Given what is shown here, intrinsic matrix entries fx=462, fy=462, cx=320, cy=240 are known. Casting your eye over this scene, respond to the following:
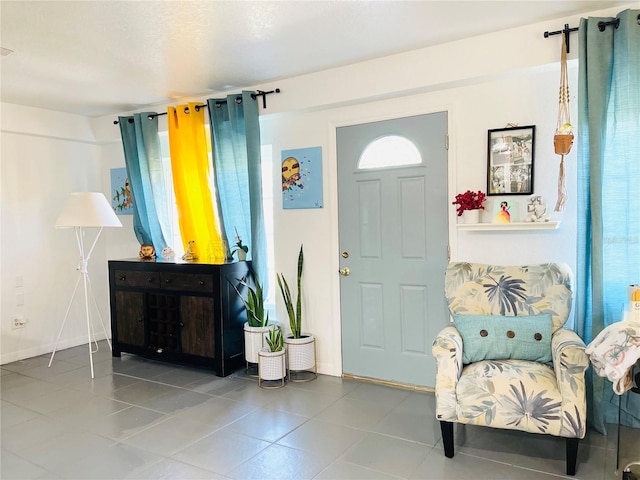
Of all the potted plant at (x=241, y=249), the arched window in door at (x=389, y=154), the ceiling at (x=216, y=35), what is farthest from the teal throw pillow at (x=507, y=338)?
the potted plant at (x=241, y=249)

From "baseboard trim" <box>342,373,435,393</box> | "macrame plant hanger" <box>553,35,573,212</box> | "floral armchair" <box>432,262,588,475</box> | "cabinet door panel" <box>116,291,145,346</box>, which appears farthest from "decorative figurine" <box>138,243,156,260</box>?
"macrame plant hanger" <box>553,35,573,212</box>

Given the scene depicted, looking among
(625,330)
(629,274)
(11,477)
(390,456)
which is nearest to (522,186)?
(629,274)

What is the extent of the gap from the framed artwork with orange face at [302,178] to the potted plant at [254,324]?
760 millimetres

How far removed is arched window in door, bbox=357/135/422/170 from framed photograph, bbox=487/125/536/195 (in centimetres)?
52

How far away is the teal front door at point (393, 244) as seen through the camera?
3402 mm

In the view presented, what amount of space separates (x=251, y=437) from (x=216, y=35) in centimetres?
245

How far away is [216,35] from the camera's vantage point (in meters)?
2.85

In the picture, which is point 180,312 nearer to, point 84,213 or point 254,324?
point 254,324

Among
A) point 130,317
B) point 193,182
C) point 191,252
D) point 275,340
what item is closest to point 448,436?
point 275,340

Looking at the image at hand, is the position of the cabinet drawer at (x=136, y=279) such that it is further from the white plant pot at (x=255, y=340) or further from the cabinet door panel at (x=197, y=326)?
the white plant pot at (x=255, y=340)

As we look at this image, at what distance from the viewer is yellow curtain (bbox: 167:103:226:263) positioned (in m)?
4.24

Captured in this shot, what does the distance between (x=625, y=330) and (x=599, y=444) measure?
2.84ft

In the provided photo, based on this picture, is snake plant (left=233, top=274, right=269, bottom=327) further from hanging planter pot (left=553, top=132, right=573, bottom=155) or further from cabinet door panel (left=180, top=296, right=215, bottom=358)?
hanging planter pot (left=553, top=132, right=573, bottom=155)

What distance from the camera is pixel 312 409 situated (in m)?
3.16
